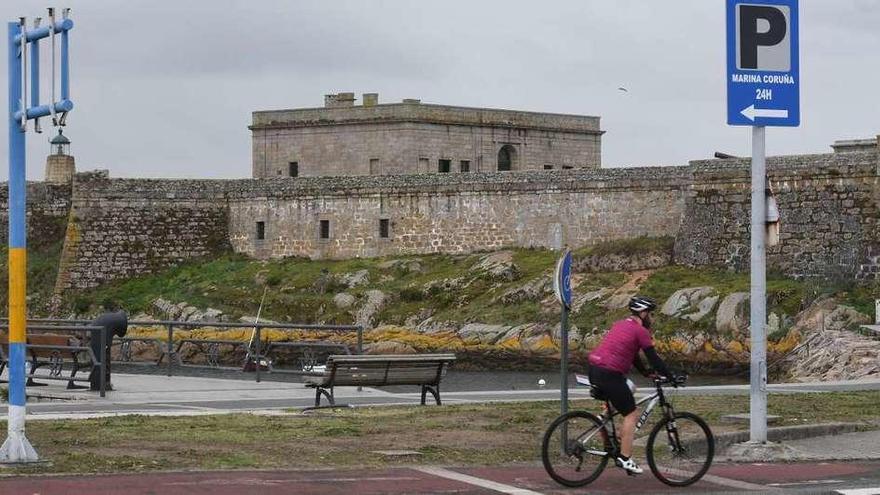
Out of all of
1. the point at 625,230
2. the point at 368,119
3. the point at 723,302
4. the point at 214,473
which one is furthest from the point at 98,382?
the point at 368,119

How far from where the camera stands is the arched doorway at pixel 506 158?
70562mm

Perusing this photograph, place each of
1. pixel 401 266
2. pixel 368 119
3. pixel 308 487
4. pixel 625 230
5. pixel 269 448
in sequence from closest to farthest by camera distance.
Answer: pixel 308 487 → pixel 269 448 → pixel 625 230 → pixel 401 266 → pixel 368 119

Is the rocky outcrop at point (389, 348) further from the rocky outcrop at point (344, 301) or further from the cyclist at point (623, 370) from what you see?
the cyclist at point (623, 370)

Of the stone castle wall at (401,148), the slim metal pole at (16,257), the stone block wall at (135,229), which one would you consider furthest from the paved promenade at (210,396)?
the stone castle wall at (401,148)

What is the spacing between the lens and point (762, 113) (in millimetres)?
18922

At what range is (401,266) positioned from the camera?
2279 inches

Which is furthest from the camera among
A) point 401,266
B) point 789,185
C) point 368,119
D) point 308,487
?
point 368,119

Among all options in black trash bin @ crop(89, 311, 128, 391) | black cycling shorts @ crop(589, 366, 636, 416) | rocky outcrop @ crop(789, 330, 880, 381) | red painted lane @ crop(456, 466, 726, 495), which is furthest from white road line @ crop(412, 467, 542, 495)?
rocky outcrop @ crop(789, 330, 880, 381)

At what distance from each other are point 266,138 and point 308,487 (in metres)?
56.3

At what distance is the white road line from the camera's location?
16.1 m

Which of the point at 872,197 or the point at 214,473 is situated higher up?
the point at 872,197

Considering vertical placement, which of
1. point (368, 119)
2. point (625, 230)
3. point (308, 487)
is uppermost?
point (368, 119)

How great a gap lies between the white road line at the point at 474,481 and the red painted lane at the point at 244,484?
0.14 metres

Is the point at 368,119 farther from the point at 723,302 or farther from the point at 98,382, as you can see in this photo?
the point at 98,382
